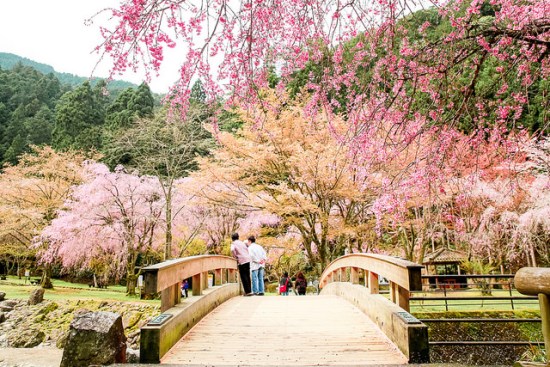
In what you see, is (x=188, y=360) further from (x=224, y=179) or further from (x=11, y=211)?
(x=11, y=211)

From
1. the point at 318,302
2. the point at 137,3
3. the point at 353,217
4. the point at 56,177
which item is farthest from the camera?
Result: the point at 56,177

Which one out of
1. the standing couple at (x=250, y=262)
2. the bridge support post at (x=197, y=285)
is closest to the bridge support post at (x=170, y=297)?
the bridge support post at (x=197, y=285)

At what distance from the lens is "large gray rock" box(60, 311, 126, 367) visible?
125 inches

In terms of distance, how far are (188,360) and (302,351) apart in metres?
1.07

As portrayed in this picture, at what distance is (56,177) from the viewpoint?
24.6 metres

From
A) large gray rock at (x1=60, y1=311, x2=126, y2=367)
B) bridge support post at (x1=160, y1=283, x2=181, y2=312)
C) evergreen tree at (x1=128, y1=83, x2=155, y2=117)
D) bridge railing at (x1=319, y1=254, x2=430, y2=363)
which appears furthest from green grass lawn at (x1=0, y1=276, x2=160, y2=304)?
evergreen tree at (x1=128, y1=83, x2=155, y2=117)

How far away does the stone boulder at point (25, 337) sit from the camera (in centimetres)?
1223

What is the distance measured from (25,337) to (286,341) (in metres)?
12.3

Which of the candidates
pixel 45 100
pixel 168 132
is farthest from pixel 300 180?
pixel 45 100

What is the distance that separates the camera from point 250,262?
9.33 meters

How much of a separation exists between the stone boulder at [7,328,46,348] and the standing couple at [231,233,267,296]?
784cm

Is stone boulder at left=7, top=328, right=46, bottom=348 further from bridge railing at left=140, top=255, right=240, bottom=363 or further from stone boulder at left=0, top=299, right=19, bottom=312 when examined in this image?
bridge railing at left=140, top=255, right=240, bottom=363

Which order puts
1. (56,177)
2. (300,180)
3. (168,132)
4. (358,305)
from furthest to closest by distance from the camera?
(56,177)
(168,132)
(300,180)
(358,305)

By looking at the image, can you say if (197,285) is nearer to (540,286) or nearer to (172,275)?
(172,275)
